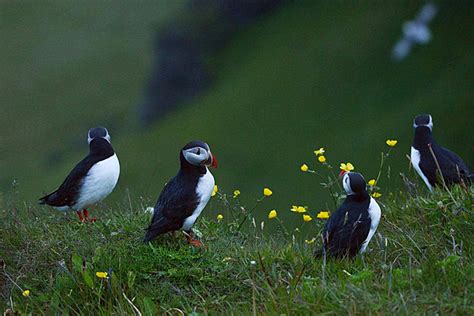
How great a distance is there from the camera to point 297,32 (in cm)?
3130

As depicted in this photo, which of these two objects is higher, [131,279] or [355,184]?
[355,184]

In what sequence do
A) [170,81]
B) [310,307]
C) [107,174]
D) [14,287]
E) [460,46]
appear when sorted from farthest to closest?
[170,81] → [460,46] → [107,174] → [14,287] → [310,307]

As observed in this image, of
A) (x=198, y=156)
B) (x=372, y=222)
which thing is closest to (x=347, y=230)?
(x=372, y=222)

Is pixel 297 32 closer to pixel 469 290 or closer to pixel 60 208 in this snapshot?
pixel 60 208

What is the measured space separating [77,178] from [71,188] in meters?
0.14

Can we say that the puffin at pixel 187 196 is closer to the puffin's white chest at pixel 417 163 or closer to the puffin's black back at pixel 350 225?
the puffin's black back at pixel 350 225

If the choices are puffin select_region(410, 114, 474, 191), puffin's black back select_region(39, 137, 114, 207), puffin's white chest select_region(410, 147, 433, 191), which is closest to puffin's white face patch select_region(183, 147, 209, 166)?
puffin's black back select_region(39, 137, 114, 207)

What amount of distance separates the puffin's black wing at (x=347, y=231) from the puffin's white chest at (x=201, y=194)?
1111 millimetres

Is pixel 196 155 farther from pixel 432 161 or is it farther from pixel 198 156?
pixel 432 161

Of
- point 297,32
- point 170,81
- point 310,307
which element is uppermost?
point 310,307

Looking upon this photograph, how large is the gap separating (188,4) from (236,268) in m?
30.6

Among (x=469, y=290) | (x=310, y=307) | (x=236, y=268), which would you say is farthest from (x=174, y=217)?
(x=469, y=290)

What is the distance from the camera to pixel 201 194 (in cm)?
712

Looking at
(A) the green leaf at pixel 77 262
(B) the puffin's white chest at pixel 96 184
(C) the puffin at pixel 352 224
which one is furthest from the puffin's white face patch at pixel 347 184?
(B) the puffin's white chest at pixel 96 184
